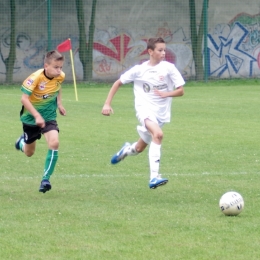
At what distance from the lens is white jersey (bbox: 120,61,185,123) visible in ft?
29.2

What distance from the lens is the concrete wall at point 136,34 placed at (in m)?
30.2

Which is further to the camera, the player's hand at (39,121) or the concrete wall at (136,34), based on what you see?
the concrete wall at (136,34)

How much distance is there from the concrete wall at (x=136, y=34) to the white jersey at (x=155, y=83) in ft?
69.9

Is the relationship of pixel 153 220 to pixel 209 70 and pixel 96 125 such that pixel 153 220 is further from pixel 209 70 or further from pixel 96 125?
pixel 209 70

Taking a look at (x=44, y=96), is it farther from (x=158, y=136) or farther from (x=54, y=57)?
(x=158, y=136)

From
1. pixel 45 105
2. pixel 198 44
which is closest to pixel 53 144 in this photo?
pixel 45 105

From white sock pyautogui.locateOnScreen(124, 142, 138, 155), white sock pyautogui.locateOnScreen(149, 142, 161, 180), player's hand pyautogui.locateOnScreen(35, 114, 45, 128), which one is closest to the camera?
player's hand pyautogui.locateOnScreen(35, 114, 45, 128)

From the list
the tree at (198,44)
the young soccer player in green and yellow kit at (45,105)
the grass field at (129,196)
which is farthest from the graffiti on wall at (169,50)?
the young soccer player in green and yellow kit at (45,105)

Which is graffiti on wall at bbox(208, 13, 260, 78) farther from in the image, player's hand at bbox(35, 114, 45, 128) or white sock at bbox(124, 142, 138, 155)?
Answer: player's hand at bbox(35, 114, 45, 128)

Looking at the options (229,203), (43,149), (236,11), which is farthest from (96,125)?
(236,11)

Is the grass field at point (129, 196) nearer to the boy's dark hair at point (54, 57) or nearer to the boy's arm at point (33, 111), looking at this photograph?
the boy's arm at point (33, 111)

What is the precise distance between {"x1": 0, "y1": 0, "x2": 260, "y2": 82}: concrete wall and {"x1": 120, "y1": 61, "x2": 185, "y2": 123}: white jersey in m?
21.3

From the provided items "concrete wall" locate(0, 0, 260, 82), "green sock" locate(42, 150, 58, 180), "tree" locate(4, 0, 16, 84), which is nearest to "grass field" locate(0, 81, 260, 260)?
"green sock" locate(42, 150, 58, 180)

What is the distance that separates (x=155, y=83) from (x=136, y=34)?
899 inches
